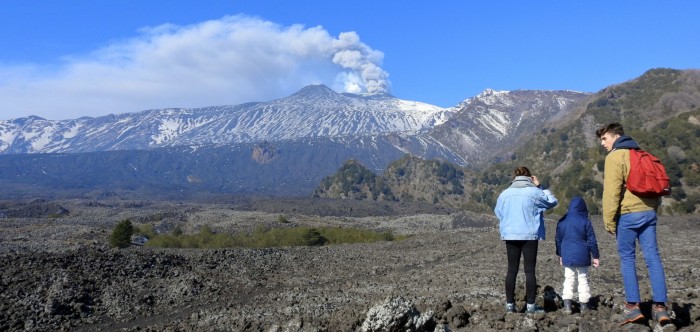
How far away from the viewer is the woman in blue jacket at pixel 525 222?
718 cm

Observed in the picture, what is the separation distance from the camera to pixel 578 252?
23.5 feet

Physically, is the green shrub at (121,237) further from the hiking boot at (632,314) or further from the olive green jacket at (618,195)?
the olive green jacket at (618,195)

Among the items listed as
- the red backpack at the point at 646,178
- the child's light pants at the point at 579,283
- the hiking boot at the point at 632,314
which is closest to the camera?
the red backpack at the point at 646,178

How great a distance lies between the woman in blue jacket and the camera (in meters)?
7.18

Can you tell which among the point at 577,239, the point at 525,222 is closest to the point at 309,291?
the point at 525,222

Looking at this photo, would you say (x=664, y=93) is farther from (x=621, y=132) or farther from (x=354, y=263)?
(x=621, y=132)

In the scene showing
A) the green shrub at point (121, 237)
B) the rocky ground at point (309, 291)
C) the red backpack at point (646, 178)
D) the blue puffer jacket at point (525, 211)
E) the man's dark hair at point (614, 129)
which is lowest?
the green shrub at point (121, 237)

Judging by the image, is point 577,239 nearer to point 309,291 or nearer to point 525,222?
point 525,222

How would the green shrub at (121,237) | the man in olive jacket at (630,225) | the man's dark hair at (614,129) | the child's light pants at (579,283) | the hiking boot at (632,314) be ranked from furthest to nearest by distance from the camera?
1. the green shrub at (121,237)
2. the child's light pants at (579,283)
3. the man's dark hair at (614,129)
4. the hiking boot at (632,314)
5. the man in olive jacket at (630,225)

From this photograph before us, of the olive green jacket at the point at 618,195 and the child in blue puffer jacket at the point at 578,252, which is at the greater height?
the olive green jacket at the point at 618,195

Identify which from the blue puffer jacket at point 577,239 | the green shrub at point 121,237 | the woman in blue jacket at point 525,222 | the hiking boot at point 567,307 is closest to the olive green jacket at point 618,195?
the blue puffer jacket at point 577,239

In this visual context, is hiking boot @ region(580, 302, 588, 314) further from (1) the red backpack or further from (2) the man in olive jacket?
(1) the red backpack

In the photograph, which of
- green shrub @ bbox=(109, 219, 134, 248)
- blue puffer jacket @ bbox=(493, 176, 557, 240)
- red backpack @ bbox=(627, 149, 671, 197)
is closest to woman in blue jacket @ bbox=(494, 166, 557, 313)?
blue puffer jacket @ bbox=(493, 176, 557, 240)

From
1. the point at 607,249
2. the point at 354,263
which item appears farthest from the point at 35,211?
the point at 607,249
